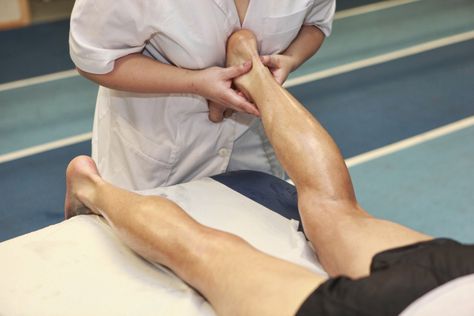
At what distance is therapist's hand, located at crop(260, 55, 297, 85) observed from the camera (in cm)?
157

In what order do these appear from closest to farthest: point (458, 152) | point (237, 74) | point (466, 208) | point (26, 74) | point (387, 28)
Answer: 1. point (237, 74)
2. point (466, 208)
3. point (458, 152)
4. point (26, 74)
5. point (387, 28)

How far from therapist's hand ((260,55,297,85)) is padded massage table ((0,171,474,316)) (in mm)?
257

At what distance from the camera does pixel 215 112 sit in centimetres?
157

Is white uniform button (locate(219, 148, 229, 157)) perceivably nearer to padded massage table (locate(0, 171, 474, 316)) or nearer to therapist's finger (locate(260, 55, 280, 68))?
padded massage table (locate(0, 171, 474, 316))

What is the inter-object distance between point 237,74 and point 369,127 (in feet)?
5.02

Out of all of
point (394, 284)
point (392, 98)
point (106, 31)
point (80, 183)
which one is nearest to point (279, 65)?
point (106, 31)

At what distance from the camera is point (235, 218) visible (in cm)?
151

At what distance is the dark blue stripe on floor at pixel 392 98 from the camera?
2.90m

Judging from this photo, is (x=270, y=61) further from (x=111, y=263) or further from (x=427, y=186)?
(x=427, y=186)

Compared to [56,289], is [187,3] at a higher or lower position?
higher

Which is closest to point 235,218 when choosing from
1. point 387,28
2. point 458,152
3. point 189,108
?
point 189,108

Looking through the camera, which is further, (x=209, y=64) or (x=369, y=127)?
(x=369, y=127)

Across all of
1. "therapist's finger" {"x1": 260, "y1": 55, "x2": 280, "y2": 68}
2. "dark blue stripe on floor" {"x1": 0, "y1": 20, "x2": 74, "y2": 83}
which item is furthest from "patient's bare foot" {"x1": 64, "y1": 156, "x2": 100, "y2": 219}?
"dark blue stripe on floor" {"x1": 0, "y1": 20, "x2": 74, "y2": 83}

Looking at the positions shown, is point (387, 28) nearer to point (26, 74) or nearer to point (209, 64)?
point (26, 74)
